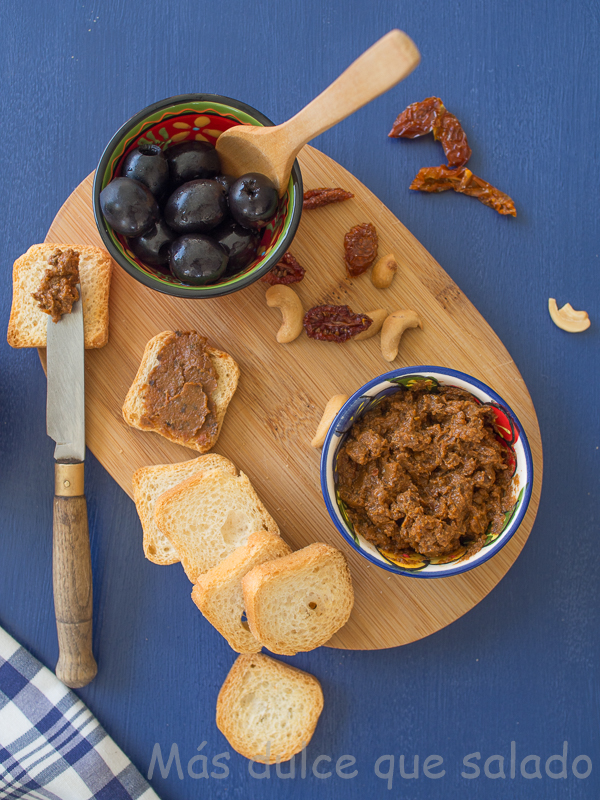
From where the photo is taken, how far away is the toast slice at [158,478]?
2092 mm

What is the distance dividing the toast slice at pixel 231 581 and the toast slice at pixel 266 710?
274 mm

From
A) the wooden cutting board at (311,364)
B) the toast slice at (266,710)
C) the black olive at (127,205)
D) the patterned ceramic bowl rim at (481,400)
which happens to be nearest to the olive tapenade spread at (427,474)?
the patterned ceramic bowl rim at (481,400)

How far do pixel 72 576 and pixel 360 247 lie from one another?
1.58m

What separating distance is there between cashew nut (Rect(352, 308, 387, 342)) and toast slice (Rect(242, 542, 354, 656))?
75 cm

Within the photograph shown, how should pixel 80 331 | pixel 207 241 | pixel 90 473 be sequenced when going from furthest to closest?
pixel 90 473
pixel 80 331
pixel 207 241

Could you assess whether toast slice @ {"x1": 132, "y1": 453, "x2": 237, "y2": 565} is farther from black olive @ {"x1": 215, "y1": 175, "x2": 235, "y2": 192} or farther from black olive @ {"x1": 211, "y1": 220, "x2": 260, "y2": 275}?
black olive @ {"x1": 215, "y1": 175, "x2": 235, "y2": 192}

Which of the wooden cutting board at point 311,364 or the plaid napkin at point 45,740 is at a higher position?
the wooden cutting board at point 311,364

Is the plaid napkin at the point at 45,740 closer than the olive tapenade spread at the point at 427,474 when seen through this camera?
No

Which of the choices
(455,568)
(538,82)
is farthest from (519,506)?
(538,82)

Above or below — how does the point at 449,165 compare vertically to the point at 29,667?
above

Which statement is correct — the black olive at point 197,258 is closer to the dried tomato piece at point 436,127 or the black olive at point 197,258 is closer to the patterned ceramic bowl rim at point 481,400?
the patterned ceramic bowl rim at point 481,400

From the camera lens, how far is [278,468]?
2.13 m

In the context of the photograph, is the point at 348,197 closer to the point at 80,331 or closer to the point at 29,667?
the point at 80,331

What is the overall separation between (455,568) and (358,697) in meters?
0.93
